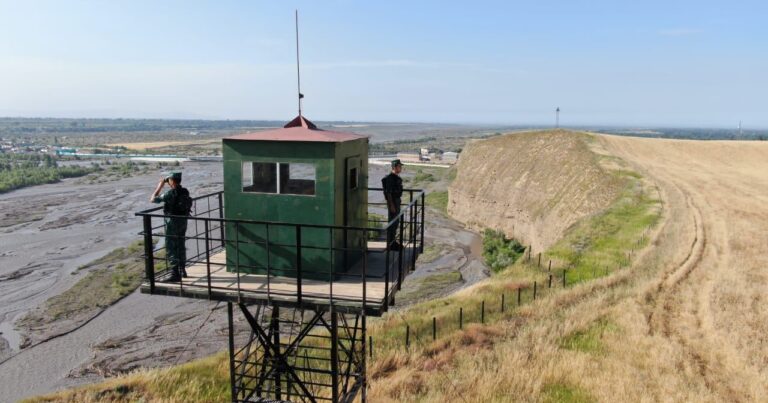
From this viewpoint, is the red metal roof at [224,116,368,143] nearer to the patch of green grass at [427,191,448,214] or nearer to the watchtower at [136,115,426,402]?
the watchtower at [136,115,426,402]

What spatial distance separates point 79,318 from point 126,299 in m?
3.36

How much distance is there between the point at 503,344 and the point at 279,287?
8.40m

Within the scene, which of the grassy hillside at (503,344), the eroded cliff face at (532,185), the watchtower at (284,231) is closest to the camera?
the watchtower at (284,231)

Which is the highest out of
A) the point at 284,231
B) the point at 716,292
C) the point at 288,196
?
the point at 288,196

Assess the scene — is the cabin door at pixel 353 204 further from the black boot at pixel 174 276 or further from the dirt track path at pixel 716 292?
the dirt track path at pixel 716 292

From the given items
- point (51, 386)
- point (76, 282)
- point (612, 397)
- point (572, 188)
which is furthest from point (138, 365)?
point (572, 188)

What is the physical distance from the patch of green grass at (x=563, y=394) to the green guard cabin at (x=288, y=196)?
5570mm

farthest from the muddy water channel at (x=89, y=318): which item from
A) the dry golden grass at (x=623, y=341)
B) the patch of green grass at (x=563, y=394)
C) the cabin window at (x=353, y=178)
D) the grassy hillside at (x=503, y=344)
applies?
the patch of green grass at (x=563, y=394)

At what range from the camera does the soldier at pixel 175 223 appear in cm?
873

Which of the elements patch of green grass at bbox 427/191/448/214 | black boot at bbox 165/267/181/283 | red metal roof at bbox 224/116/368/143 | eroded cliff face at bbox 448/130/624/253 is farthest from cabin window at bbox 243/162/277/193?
patch of green grass at bbox 427/191/448/214

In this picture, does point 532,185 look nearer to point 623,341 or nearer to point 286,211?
point 623,341

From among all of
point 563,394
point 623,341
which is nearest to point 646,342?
point 623,341

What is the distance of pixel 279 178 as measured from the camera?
883cm

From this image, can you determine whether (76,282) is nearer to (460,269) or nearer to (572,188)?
(460,269)
